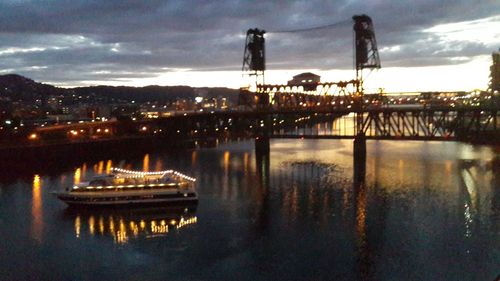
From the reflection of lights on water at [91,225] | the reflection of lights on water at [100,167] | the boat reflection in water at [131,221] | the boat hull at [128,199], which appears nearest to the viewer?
the boat reflection in water at [131,221]

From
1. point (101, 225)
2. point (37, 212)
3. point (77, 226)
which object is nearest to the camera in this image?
point (77, 226)

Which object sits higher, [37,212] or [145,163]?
[145,163]

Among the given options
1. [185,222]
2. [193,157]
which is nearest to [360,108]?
[193,157]

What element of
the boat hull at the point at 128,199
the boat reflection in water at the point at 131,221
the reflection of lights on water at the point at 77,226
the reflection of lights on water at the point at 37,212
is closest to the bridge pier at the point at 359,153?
the boat hull at the point at 128,199

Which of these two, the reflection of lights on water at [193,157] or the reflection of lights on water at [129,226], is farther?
the reflection of lights on water at [193,157]

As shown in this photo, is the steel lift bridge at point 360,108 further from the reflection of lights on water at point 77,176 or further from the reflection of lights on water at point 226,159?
the reflection of lights on water at point 77,176

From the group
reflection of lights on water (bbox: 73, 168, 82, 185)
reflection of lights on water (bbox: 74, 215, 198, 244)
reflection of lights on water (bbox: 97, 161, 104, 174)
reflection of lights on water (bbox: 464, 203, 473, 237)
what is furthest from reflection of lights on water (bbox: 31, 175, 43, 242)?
reflection of lights on water (bbox: 464, 203, 473, 237)

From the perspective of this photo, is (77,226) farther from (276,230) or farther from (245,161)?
(245,161)
